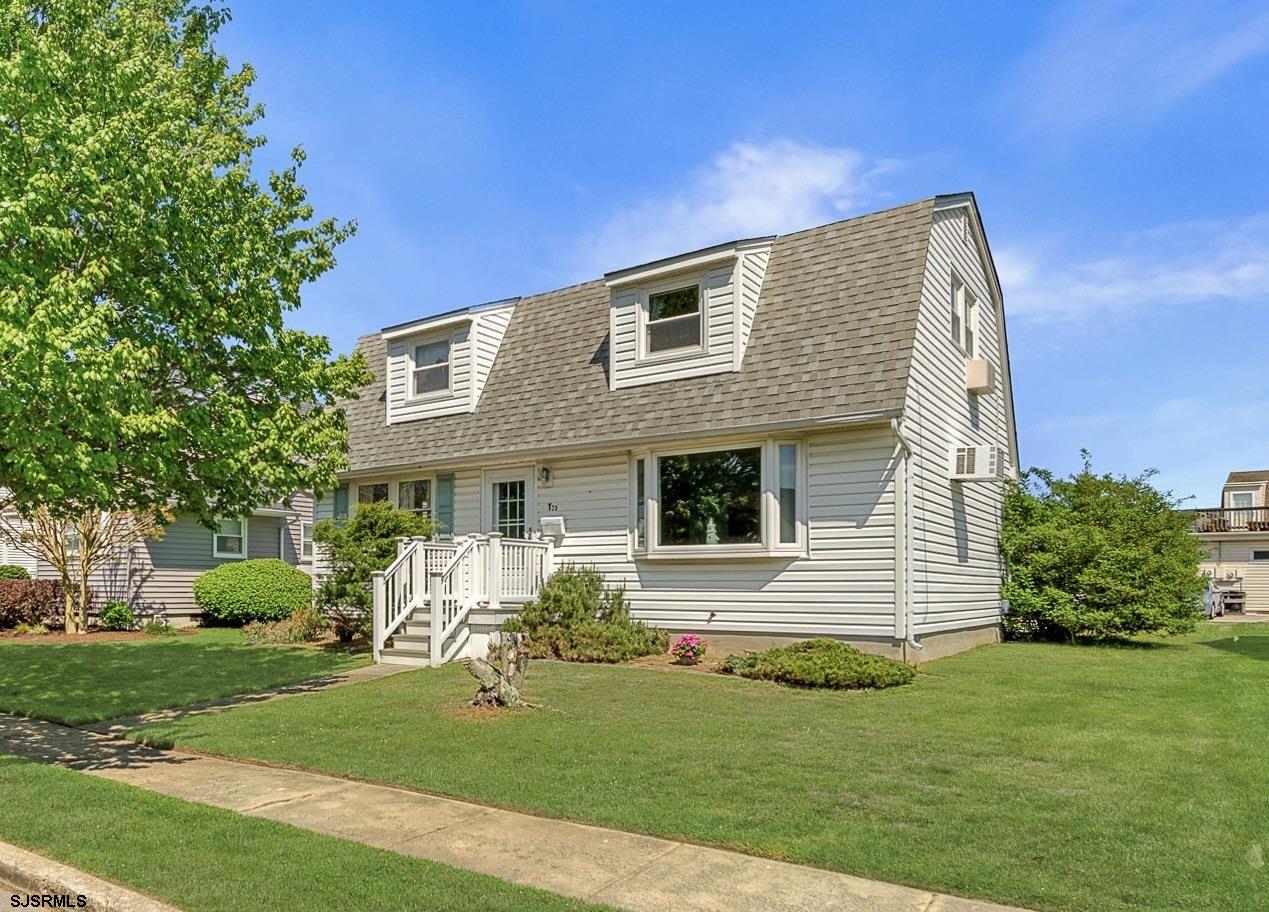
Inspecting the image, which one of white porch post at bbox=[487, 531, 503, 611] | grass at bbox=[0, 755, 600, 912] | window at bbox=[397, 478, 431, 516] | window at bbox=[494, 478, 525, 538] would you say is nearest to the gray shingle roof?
window at bbox=[397, 478, 431, 516]

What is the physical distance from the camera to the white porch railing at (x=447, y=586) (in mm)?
12758

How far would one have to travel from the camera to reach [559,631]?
41.9ft

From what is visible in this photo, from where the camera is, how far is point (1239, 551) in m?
33.8

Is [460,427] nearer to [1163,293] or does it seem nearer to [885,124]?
[885,124]

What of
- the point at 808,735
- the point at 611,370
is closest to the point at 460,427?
the point at 611,370

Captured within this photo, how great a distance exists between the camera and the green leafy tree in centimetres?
1459

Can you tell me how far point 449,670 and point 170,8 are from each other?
10.9 metres

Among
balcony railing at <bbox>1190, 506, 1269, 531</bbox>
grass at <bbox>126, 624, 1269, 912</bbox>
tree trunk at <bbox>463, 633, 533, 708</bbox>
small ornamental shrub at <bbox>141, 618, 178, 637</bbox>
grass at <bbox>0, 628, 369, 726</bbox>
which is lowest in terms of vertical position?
small ornamental shrub at <bbox>141, 618, 178, 637</bbox>

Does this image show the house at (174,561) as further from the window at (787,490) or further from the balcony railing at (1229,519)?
the balcony railing at (1229,519)

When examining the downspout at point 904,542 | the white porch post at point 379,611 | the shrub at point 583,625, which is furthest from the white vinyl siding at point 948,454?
the white porch post at point 379,611

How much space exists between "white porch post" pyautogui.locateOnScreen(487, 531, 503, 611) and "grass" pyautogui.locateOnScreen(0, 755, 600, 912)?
23.9 feet

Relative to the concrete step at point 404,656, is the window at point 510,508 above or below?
above

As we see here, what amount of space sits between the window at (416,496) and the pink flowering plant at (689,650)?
21.1 feet

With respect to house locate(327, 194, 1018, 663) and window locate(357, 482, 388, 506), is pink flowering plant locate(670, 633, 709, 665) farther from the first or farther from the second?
window locate(357, 482, 388, 506)
